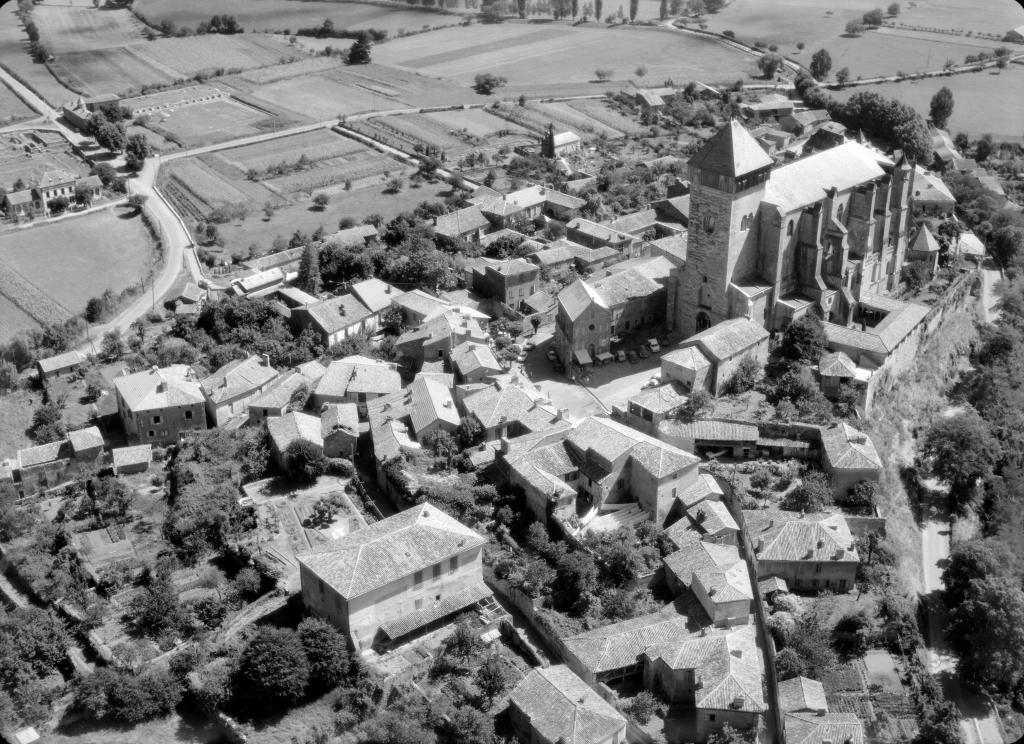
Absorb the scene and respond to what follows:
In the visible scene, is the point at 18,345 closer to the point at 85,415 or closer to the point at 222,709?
the point at 85,415

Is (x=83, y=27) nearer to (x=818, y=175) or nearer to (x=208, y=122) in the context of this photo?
(x=208, y=122)

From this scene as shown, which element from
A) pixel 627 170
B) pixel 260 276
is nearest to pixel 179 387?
pixel 260 276

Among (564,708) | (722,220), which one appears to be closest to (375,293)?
(722,220)

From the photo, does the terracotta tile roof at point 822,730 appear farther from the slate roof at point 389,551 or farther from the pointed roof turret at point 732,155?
the pointed roof turret at point 732,155

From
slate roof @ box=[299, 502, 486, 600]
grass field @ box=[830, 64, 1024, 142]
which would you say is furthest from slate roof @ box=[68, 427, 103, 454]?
grass field @ box=[830, 64, 1024, 142]

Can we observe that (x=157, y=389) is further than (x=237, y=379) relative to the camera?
No

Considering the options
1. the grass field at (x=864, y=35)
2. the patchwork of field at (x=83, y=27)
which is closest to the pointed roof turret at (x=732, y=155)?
the grass field at (x=864, y=35)
